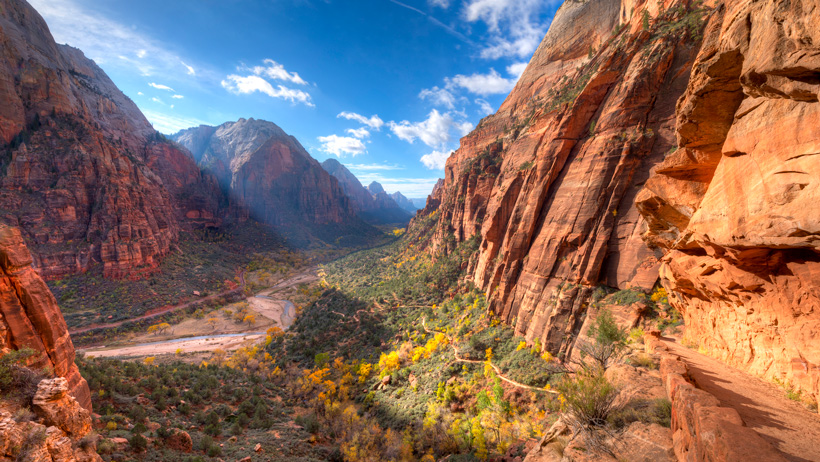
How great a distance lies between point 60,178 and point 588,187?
9425 centimetres

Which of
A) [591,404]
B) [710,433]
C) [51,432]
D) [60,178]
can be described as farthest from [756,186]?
[60,178]

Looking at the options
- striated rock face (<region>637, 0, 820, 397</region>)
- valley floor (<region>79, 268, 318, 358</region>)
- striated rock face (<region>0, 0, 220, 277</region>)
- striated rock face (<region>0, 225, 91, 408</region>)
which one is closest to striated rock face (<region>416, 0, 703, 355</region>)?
striated rock face (<region>637, 0, 820, 397</region>)

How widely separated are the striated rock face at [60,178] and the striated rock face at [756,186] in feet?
284

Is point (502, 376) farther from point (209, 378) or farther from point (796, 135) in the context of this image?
point (209, 378)

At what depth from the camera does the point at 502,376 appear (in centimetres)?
2188

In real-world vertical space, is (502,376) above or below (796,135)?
below

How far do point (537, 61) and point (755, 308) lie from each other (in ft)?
185

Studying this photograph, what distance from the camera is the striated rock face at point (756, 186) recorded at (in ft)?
19.2

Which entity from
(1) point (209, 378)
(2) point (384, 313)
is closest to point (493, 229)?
(2) point (384, 313)

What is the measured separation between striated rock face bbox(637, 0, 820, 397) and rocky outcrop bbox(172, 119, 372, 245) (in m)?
146

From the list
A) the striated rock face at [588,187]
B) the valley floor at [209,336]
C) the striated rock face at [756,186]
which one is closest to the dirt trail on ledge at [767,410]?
the striated rock face at [756,186]

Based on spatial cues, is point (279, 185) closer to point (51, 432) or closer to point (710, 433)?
point (51, 432)

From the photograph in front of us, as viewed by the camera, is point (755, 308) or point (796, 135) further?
point (755, 308)

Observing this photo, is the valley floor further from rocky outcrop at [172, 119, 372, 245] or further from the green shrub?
rocky outcrop at [172, 119, 372, 245]
